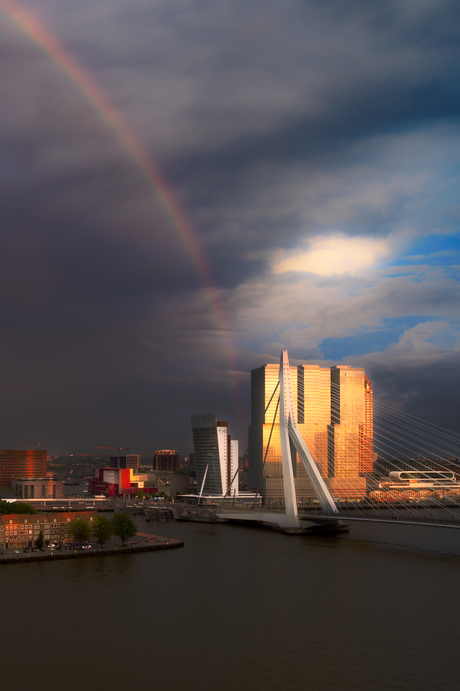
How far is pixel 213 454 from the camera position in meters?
63.5

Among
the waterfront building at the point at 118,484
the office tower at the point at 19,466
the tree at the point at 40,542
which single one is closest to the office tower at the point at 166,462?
the office tower at the point at 19,466

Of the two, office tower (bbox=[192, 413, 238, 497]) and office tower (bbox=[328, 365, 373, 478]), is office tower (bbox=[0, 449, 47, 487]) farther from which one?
office tower (bbox=[328, 365, 373, 478])

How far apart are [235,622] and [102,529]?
13.7 meters

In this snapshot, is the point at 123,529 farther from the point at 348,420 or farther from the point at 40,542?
the point at 348,420

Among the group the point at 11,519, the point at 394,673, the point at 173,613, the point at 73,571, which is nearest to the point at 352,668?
the point at 394,673

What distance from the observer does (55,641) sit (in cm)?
1334

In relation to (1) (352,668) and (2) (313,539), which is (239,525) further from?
(1) (352,668)

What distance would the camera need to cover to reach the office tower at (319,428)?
189ft

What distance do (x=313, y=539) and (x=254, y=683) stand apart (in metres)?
18.9

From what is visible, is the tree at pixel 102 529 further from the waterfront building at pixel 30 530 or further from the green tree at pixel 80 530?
the waterfront building at pixel 30 530

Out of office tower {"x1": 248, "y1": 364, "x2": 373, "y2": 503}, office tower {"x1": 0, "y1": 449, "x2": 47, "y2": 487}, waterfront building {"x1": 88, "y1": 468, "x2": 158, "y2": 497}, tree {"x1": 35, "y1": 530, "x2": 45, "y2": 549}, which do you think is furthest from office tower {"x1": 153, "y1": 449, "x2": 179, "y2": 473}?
tree {"x1": 35, "y1": 530, "x2": 45, "y2": 549}

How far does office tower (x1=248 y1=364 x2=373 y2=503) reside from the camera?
2270 inches

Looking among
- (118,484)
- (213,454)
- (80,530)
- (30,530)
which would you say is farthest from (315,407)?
(30,530)

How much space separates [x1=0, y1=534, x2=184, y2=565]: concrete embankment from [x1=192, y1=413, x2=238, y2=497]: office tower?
1357 inches
